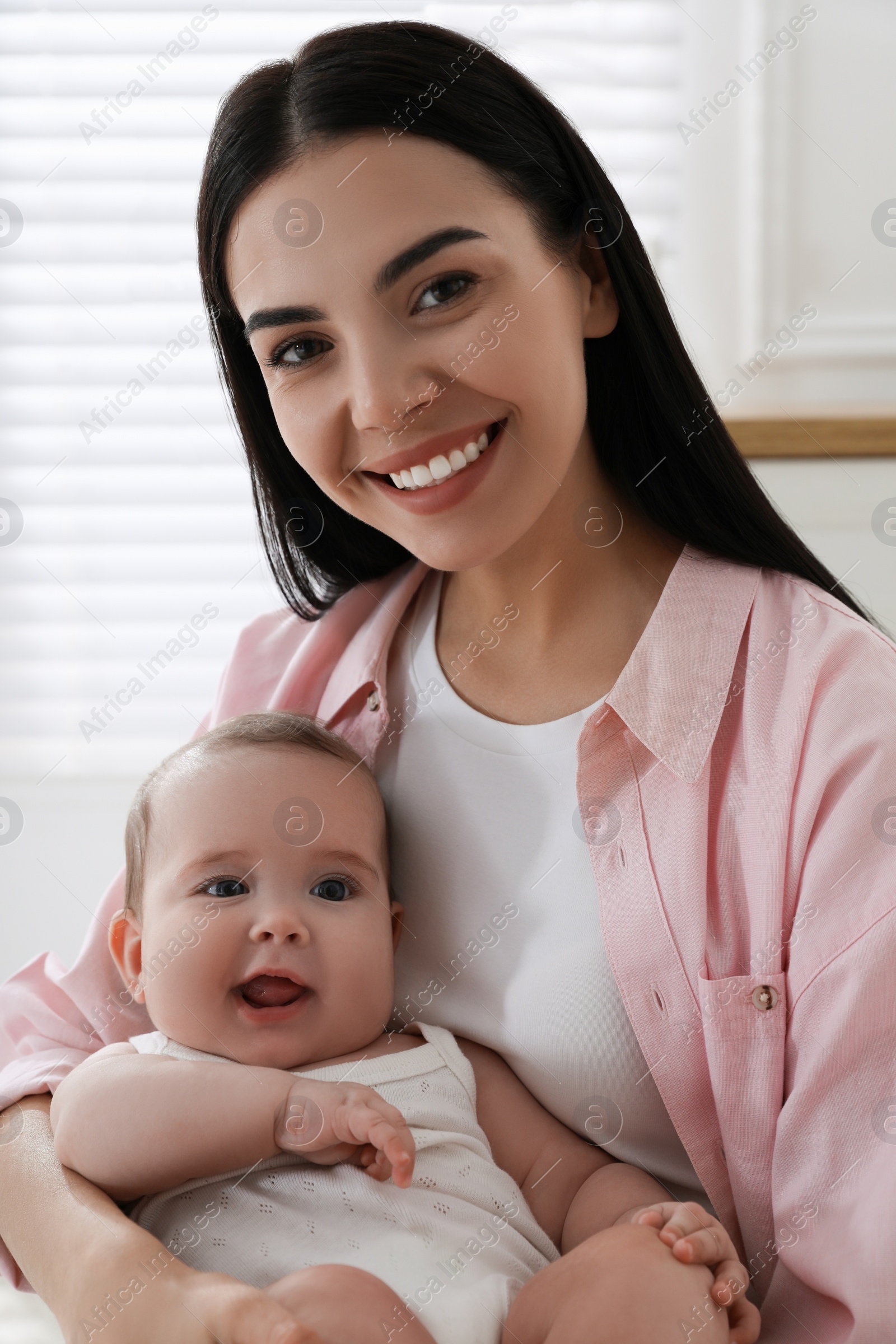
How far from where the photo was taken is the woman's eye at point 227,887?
109 cm

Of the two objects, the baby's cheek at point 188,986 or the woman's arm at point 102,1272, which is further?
the baby's cheek at point 188,986

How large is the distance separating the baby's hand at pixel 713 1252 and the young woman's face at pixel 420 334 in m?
0.60

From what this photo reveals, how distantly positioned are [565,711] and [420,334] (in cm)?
40

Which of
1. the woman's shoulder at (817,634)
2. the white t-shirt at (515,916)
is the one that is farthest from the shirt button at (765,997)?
the woman's shoulder at (817,634)

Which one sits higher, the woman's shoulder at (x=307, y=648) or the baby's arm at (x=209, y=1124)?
the woman's shoulder at (x=307, y=648)

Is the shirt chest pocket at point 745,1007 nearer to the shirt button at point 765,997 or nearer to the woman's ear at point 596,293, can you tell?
the shirt button at point 765,997

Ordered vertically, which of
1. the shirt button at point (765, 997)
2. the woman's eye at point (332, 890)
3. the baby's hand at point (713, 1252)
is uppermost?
the woman's eye at point (332, 890)

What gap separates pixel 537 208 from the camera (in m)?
1.11

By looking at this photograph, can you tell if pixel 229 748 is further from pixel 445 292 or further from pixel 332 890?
pixel 445 292

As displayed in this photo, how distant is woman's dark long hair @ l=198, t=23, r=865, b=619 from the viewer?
3.48 ft

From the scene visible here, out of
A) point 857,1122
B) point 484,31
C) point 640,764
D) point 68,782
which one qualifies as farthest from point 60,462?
point 857,1122

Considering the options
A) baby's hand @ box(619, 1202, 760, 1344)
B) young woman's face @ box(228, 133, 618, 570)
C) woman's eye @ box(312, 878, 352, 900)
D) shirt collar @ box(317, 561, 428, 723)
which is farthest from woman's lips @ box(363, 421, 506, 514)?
baby's hand @ box(619, 1202, 760, 1344)

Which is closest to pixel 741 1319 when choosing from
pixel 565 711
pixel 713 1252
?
pixel 713 1252

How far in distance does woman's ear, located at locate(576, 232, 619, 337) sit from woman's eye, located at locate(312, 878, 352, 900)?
61 centimetres
